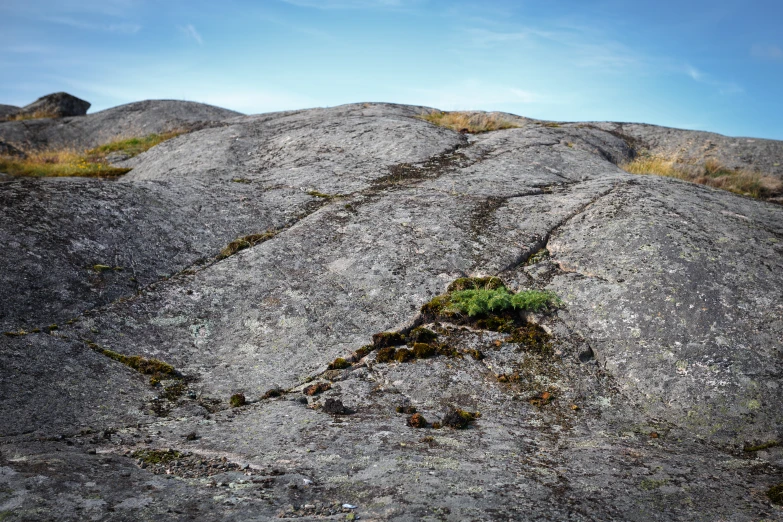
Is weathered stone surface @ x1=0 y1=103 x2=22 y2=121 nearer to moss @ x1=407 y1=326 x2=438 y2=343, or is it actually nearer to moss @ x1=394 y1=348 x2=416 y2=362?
moss @ x1=407 y1=326 x2=438 y2=343

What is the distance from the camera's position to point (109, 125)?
23.9 meters

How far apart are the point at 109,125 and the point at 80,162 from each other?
23.0 ft

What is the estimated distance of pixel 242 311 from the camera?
7.70 m

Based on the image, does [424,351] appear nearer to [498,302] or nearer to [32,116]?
[498,302]

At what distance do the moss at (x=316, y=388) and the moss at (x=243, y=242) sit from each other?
361cm

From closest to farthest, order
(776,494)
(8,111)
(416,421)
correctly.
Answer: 1. (776,494)
2. (416,421)
3. (8,111)

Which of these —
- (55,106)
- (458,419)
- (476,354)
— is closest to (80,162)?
(55,106)

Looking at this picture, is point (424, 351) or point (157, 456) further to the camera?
point (424, 351)

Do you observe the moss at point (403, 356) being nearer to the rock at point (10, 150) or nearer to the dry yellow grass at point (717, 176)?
the dry yellow grass at point (717, 176)

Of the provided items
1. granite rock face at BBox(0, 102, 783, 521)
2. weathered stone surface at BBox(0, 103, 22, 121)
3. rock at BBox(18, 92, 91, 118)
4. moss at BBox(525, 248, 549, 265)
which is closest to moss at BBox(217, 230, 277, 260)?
granite rock face at BBox(0, 102, 783, 521)

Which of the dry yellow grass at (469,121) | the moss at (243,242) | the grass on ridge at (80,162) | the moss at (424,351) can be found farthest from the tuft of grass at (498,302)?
the grass on ridge at (80,162)

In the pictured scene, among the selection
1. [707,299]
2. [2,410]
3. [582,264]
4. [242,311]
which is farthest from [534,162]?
[2,410]

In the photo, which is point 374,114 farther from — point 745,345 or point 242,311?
point 745,345

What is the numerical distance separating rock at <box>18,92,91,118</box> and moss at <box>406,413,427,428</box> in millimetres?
29681
